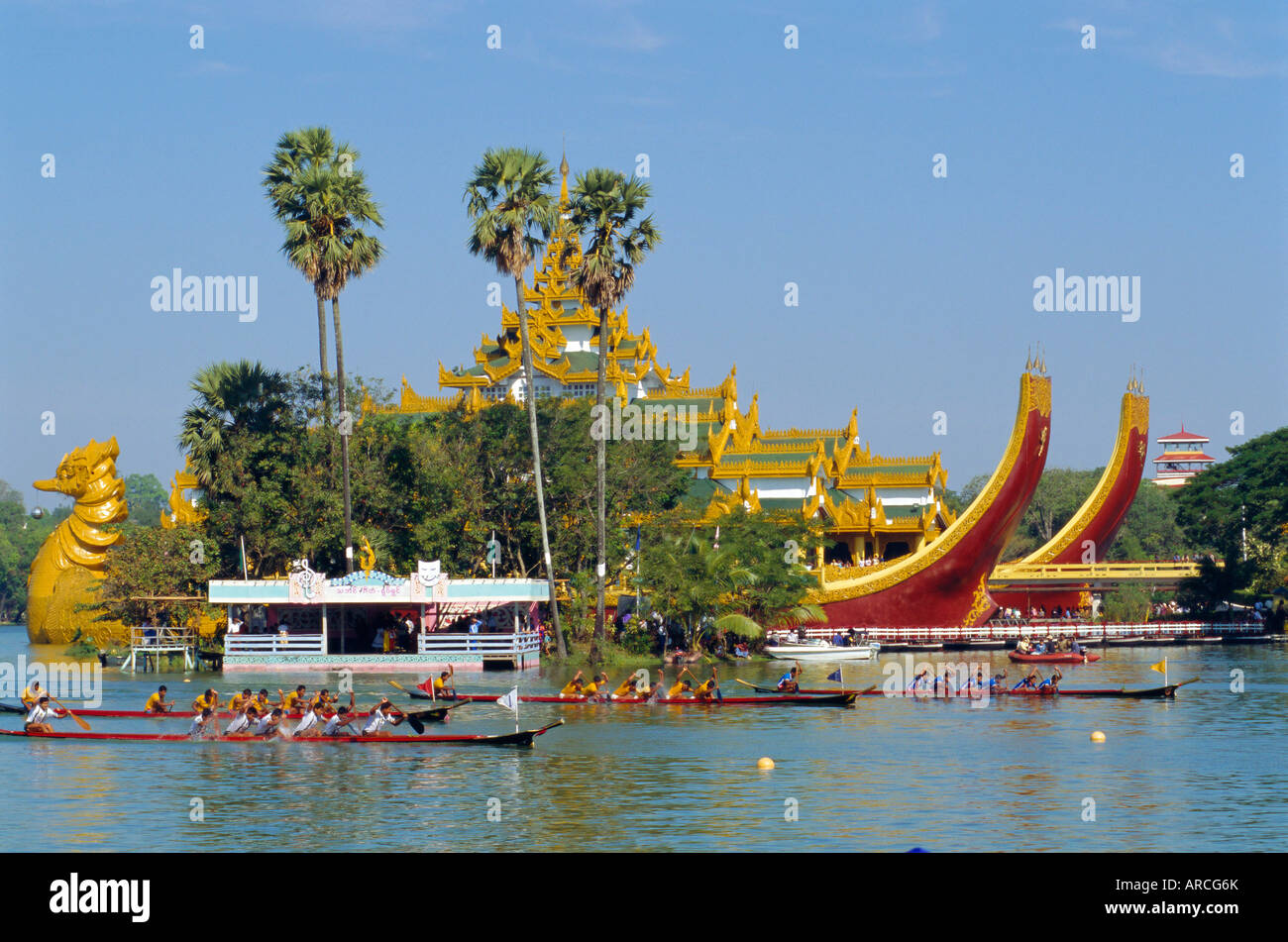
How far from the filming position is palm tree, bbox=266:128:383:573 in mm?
48531

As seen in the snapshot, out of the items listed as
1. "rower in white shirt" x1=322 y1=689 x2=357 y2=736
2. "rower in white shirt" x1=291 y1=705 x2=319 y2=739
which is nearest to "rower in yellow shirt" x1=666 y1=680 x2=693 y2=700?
"rower in white shirt" x1=322 y1=689 x2=357 y2=736

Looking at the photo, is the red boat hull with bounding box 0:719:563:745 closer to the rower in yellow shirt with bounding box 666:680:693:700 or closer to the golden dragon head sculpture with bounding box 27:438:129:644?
the rower in yellow shirt with bounding box 666:680:693:700

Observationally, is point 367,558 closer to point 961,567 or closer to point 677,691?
point 677,691

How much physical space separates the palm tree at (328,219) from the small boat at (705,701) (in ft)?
44.8

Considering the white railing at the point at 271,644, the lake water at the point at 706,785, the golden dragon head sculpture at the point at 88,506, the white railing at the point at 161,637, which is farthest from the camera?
the golden dragon head sculpture at the point at 88,506

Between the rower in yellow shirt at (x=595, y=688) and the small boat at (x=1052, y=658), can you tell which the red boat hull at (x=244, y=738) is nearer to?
the rower in yellow shirt at (x=595, y=688)

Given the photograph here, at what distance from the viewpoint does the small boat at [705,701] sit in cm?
3714

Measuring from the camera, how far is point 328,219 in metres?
48.8

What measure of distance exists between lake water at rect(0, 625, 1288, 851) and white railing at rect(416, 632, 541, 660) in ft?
34.5

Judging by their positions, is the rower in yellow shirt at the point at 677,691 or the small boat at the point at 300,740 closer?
the small boat at the point at 300,740

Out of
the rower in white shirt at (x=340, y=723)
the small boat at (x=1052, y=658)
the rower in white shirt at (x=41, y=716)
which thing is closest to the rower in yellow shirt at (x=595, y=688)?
the rower in white shirt at (x=340, y=723)

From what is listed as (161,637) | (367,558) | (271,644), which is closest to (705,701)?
(367,558)

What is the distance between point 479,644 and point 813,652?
13229 mm
